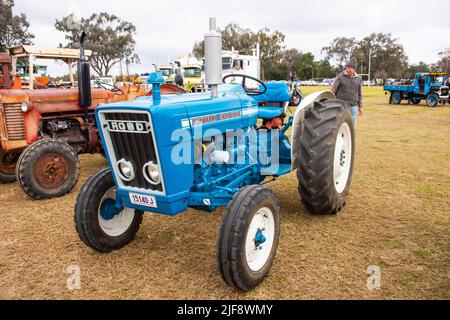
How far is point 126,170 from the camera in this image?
2.70 m

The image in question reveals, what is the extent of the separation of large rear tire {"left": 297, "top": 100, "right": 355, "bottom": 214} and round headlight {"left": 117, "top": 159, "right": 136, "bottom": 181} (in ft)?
5.15

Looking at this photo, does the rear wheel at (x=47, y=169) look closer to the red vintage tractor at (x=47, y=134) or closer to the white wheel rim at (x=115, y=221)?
the red vintage tractor at (x=47, y=134)

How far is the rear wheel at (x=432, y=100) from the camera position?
16453 mm

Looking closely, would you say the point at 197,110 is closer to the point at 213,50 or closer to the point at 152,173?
the point at 213,50

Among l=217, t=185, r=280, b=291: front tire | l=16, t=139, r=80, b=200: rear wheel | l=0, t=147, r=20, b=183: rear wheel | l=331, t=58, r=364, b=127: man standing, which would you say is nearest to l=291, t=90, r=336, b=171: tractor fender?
l=217, t=185, r=280, b=291: front tire

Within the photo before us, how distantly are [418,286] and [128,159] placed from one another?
2263 mm

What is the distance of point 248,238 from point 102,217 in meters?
1.30

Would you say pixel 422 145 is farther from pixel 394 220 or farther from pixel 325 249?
pixel 325 249

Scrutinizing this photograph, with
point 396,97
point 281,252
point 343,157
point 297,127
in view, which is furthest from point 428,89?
point 281,252

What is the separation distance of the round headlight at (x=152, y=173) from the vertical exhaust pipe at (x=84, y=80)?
311 cm

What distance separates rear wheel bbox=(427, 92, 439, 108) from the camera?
16453 mm

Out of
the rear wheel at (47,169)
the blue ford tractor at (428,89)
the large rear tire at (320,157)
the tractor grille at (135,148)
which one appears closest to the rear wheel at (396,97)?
the blue ford tractor at (428,89)

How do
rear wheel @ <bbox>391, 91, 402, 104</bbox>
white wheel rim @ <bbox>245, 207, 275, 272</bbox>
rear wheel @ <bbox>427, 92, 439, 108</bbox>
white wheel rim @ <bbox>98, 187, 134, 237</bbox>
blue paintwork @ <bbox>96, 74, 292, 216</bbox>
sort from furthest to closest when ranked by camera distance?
1. rear wheel @ <bbox>391, 91, 402, 104</bbox>
2. rear wheel @ <bbox>427, 92, 439, 108</bbox>
3. white wheel rim @ <bbox>98, 187, 134, 237</bbox>
4. white wheel rim @ <bbox>245, 207, 275, 272</bbox>
5. blue paintwork @ <bbox>96, 74, 292, 216</bbox>

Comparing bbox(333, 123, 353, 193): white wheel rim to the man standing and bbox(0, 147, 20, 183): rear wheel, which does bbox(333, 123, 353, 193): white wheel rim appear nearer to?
the man standing
